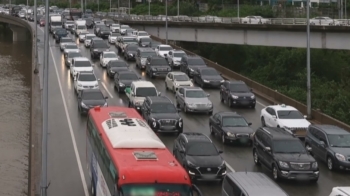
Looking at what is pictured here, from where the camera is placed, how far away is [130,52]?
5356cm

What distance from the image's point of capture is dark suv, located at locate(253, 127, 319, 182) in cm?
2198

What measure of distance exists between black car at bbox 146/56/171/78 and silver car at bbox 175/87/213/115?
1015 centimetres

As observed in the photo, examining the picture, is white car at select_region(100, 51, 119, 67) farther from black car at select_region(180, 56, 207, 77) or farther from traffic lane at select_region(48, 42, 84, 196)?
traffic lane at select_region(48, 42, 84, 196)

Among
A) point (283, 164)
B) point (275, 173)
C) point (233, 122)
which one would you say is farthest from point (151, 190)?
point (233, 122)

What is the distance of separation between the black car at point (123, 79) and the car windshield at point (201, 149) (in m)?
16.4

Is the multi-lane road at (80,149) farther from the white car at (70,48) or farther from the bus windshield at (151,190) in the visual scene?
the white car at (70,48)

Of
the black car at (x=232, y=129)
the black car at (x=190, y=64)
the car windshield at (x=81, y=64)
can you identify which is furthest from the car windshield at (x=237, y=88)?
the car windshield at (x=81, y=64)

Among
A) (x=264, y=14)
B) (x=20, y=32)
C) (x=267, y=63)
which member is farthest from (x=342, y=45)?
(x=20, y=32)

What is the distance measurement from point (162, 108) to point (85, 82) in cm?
913

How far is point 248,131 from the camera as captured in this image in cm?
2733

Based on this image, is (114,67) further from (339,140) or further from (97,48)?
(339,140)

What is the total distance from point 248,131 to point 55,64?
26.8 m

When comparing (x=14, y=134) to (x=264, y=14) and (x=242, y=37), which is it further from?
(x=264, y=14)

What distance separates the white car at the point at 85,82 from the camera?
37312 mm
